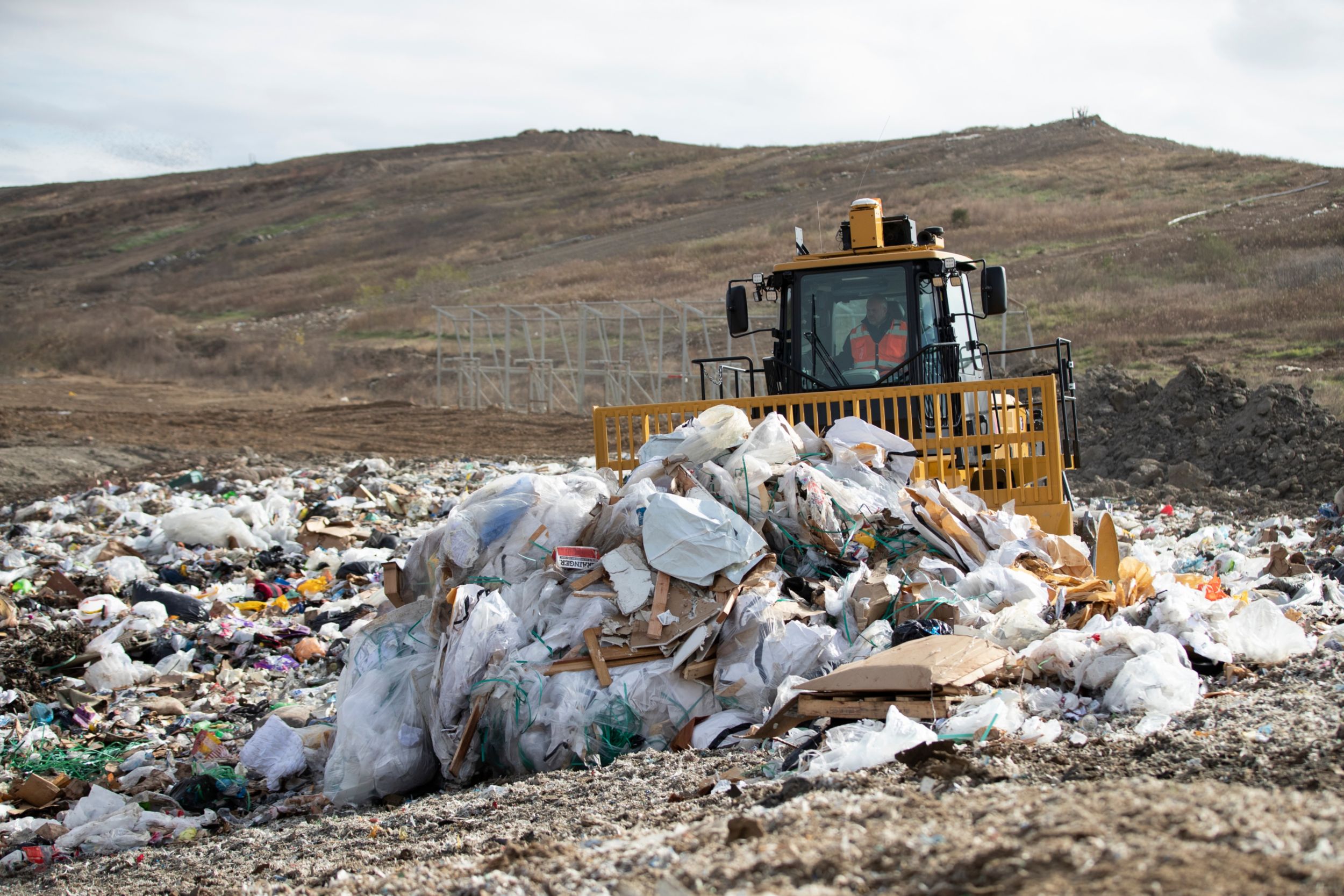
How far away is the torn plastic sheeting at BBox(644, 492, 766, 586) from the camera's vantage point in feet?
15.0

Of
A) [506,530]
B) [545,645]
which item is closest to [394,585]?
[506,530]

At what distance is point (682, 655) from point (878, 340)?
317 cm

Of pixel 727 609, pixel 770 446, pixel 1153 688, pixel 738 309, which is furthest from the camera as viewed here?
pixel 738 309

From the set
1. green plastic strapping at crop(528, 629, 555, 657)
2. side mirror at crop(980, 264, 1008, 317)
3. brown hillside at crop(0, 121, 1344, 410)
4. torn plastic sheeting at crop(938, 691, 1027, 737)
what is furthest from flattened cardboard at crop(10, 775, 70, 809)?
brown hillside at crop(0, 121, 1344, 410)

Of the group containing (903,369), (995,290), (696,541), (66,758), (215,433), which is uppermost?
(995,290)

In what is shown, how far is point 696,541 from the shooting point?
460 centimetres

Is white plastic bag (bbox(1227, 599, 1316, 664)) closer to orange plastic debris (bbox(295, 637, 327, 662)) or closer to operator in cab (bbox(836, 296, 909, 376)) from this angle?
operator in cab (bbox(836, 296, 909, 376))

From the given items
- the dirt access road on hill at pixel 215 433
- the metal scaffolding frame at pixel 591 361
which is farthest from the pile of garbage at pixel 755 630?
the metal scaffolding frame at pixel 591 361

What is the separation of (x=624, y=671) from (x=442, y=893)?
1.73 m

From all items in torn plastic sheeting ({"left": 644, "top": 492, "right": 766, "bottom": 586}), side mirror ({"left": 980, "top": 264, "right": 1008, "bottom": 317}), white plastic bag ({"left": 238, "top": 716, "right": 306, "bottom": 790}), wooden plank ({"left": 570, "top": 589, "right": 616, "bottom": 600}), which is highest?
side mirror ({"left": 980, "top": 264, "right": 1008, "bottom": 317})

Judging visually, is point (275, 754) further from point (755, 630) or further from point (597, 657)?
point (755, 630)

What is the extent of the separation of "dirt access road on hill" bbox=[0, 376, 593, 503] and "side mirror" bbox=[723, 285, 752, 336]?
824 centimetres

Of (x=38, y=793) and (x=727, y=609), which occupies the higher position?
(x=727, y=609)

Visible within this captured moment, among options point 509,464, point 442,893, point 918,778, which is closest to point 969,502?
point 918,778
